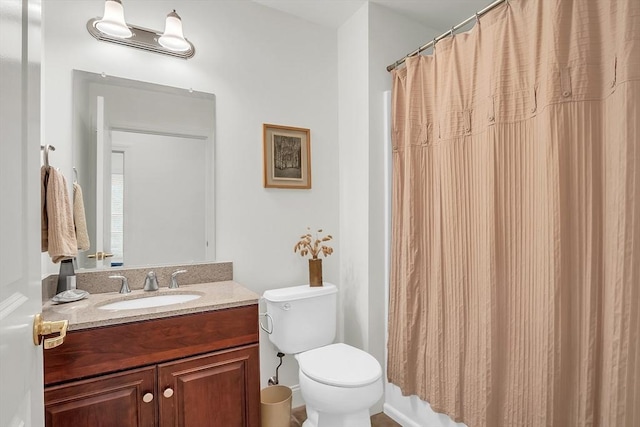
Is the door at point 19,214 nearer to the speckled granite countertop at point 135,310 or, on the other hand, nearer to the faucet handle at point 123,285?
the speckled granite countertop at point 135,310

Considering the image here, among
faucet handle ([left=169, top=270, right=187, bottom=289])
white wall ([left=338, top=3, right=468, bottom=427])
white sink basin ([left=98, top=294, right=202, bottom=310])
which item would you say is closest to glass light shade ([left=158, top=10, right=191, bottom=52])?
white wall ([left=338, top=3, right=468, bottom=427])

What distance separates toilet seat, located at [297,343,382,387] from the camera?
1.53 meters

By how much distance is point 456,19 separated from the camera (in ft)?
7.52

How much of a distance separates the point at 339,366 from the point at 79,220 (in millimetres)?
1422

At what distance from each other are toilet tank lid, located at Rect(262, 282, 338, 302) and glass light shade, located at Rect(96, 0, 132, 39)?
1.55 meters

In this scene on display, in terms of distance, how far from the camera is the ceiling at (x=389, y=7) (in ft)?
6.85

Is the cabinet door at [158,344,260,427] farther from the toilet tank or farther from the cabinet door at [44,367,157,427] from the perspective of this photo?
the toilet tank

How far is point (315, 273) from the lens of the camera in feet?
6.72

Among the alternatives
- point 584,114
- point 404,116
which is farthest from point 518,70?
point 404,116

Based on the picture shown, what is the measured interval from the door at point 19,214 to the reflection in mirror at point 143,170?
3.53 ft

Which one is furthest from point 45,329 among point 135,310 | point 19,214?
point 135,310

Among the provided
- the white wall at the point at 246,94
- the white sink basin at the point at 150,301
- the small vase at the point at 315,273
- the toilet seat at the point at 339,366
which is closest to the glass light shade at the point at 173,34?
the white wall at the point at 246,94

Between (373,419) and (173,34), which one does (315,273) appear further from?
(173,34)

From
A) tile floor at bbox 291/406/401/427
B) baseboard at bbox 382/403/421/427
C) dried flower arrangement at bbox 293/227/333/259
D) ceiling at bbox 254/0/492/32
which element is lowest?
tile floor at bbox 291/406/401/427
